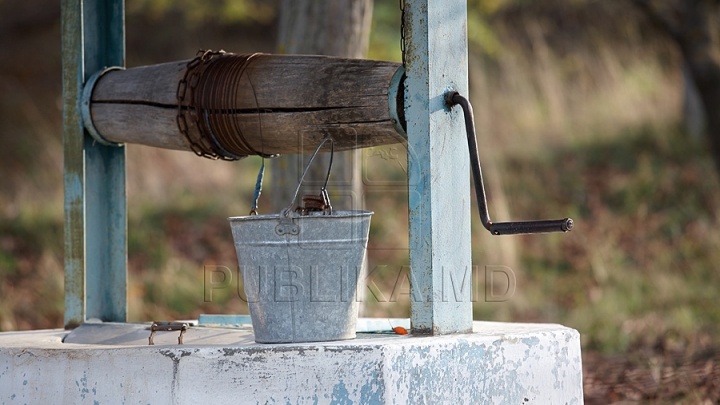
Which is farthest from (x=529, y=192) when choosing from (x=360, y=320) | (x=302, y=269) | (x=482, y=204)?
(x=302, y=269)

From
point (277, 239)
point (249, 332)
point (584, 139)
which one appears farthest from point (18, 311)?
point (584, 139)

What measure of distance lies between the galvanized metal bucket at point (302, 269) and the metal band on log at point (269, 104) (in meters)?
0.40

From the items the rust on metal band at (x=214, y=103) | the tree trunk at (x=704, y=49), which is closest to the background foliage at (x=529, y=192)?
the tree trunk at (x=704, y=49)

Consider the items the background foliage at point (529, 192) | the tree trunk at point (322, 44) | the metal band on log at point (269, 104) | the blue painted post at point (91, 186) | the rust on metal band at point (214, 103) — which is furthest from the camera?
the background foliage at point (529, 192)

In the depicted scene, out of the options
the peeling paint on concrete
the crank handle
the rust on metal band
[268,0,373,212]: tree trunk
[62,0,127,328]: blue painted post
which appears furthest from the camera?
[268,0,373,212]: tree trunk

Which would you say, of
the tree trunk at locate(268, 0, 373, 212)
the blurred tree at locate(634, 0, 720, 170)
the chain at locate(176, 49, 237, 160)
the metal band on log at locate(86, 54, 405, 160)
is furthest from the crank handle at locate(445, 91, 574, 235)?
the blurred tree at locate(634, 0, 720, 170)

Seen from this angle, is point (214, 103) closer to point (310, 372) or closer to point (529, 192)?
point (310, 372)

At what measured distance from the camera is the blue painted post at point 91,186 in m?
3.29

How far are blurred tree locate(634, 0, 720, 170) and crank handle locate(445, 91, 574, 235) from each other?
3.97 m

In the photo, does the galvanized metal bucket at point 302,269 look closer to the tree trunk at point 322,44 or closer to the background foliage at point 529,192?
the tree trunk at point 322,44

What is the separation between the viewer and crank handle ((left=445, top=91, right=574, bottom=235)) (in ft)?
7.77

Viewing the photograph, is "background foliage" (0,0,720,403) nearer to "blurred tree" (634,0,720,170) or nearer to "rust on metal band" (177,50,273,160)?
"blurred tree" (634,0,720,170)

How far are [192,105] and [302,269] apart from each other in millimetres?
861

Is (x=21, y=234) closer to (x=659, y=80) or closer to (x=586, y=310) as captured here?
(x=586, y=310)
